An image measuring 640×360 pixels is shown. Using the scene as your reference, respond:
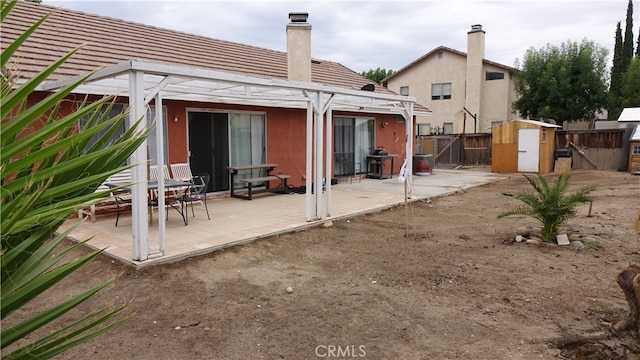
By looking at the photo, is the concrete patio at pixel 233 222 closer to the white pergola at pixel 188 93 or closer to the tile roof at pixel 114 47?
the white pergola at pixel 188 93

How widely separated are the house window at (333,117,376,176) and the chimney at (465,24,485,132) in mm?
13940

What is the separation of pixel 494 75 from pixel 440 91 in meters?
3.41

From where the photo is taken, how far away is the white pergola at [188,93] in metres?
4.96

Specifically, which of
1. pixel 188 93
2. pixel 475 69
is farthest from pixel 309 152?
pixel 475 69

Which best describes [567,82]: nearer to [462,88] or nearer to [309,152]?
[462,88]

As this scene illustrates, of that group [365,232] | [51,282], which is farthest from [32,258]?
[365,232]

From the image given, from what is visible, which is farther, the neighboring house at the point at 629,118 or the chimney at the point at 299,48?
the neighboring house at the point at 629,118

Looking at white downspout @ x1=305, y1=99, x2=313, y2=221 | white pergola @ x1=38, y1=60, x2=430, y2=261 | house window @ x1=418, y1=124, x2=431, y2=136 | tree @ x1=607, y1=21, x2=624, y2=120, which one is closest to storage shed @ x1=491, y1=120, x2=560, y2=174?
white pergola @ x1=38, y1=60, x2=430, y2=261

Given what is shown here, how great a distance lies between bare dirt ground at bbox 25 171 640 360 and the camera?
335 cm

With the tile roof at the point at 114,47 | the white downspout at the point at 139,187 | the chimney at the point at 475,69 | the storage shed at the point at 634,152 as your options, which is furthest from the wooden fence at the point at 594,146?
the white downspout at the point at 139,187

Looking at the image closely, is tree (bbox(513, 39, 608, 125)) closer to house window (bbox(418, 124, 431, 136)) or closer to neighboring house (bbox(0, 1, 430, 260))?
house window (bbox(418, 124, 431, 136))

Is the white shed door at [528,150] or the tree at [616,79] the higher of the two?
the tree at [616,79]

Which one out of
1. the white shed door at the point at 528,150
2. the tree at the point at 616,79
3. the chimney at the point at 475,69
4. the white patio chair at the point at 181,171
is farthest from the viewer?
the tree at the point at 616,79

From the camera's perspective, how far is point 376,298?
4.32 meters
